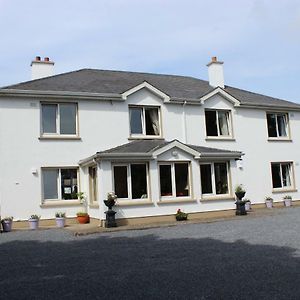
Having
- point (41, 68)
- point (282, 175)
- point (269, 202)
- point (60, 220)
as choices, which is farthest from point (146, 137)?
point (282, 175)

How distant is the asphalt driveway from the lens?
7.04 metres

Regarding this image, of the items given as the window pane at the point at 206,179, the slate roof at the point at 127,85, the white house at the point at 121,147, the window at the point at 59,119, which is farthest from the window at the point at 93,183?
the window pane at the point at 206,179

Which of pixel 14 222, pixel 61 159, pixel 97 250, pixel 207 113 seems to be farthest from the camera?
pixel 207 113

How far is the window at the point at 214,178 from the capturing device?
802 inches

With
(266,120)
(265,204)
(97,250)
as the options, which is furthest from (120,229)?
(266,120)

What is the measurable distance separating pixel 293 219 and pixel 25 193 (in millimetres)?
11873

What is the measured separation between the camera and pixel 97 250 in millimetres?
11734

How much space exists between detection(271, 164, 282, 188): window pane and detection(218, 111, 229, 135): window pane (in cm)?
393

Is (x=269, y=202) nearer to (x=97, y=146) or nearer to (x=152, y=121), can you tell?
(x=152, y=121)

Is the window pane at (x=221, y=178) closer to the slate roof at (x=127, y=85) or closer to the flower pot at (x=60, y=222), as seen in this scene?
the slate roof at (x=127, y=85)

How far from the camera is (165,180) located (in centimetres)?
1945

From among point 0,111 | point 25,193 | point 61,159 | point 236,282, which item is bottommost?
point 236,282

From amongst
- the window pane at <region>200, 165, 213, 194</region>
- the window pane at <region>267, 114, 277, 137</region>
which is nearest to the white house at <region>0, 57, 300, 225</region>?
the window pane at <region>200, 165, 213, 194</region>

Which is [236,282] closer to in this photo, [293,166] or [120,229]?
[120,229]
